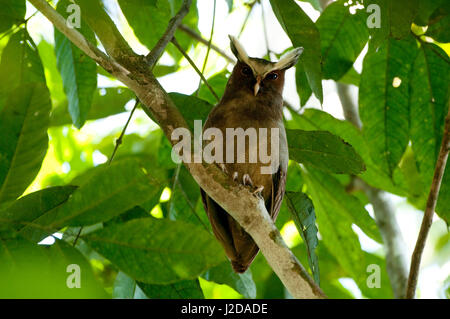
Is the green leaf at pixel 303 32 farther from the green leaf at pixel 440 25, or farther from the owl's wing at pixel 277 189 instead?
the owl's wing at pixel 277 189

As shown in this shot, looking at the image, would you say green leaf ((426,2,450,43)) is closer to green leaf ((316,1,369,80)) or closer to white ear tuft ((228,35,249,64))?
green leaf ((316,1,369,80))

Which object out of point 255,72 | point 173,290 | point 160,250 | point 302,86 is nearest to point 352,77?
point 255,72

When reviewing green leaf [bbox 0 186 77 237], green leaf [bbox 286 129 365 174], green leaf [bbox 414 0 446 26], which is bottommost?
green leaf [bbox 0 186 77 237]

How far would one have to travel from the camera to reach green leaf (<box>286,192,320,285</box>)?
2.47 metres

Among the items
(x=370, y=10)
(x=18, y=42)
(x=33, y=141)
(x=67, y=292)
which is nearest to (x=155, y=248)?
(x=67, y=292)

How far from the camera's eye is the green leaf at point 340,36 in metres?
2.96

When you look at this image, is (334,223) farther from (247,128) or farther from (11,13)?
(11,13)

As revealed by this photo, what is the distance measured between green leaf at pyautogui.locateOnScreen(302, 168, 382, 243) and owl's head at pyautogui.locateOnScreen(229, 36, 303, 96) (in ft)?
1.70

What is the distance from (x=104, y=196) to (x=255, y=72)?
5.41 feet

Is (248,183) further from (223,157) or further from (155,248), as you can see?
(155,248)

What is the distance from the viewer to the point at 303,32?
2.55 m

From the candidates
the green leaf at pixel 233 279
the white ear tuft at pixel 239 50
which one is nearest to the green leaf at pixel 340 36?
the white ear tuft at pixel 239 50

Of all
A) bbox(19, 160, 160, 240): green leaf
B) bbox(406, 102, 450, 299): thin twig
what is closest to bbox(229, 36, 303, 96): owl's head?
bbox(406, 102, 450, 299): thin twig

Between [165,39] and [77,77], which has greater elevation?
[77,77]
